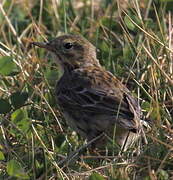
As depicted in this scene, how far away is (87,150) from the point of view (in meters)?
5.82

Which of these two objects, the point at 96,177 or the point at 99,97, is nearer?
the point at 96,177

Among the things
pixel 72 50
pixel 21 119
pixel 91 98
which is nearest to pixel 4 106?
pixel 21 119

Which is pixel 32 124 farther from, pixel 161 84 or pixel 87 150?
pixel 161 84

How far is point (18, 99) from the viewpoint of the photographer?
626 centimetres

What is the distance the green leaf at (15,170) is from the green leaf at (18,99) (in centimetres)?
108

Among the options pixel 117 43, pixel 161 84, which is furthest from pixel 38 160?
pixel 117 43

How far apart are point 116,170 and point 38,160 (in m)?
0.80

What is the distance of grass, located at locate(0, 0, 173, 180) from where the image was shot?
5.29 metres

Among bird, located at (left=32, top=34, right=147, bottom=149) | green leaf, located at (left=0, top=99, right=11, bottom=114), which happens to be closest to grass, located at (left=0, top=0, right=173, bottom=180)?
green leaf, located at (left=0, top=99, right=11, bottom=114)

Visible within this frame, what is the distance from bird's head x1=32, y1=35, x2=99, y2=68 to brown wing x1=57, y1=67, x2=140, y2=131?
0.60 ft

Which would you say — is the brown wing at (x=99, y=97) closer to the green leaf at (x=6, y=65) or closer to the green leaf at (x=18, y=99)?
the green leaf at (x=18, y=99)

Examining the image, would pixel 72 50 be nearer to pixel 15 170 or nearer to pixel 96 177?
pixel 15 170

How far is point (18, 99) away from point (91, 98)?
2.10 feet

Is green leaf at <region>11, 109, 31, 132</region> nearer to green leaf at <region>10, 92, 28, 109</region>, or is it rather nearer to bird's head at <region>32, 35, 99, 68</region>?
green leaf at <region>10, 92, 28, 109</region>
